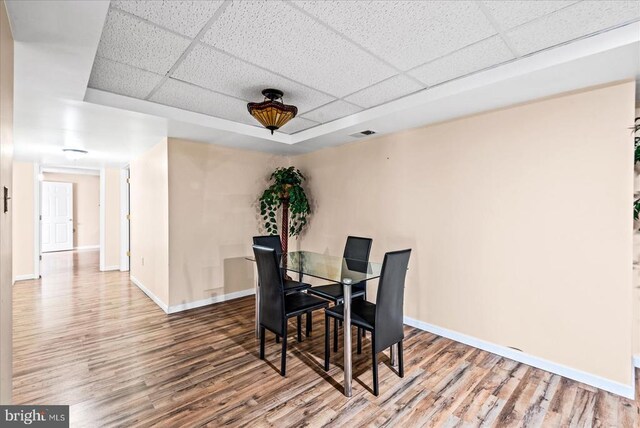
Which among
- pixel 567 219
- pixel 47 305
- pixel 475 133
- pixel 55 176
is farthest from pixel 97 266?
pixel 567 219

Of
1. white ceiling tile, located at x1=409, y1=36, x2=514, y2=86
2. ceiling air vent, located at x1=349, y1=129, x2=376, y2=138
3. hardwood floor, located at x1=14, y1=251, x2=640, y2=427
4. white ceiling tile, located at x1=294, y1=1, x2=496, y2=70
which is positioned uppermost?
white ceiling tile, located at x1=294, y1=1, x2=496, y2=70

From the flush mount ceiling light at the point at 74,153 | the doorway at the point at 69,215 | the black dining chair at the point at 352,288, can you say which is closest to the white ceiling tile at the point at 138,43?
the black dining chair at the point at 352,288

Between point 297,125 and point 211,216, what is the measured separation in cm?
177

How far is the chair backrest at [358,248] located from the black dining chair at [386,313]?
997 millimetres

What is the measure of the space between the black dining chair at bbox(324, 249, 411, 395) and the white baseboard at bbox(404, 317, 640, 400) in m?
0.99

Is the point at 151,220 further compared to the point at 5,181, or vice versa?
the point at 151,220

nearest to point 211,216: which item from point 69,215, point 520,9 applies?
point 520,9

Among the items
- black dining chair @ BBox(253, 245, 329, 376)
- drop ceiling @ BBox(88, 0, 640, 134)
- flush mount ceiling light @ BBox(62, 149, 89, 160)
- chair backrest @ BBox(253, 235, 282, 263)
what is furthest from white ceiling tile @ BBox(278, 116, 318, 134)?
flush mount ceiling light @ BBox(62, 149, 89, 160)

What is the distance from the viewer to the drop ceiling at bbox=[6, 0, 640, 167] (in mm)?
1584

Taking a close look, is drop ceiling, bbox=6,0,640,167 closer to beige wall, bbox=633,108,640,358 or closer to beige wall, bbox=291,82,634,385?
beige wall, bbox=291,82,634,385

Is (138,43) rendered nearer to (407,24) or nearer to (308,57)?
(308,57)

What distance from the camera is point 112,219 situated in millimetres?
6406

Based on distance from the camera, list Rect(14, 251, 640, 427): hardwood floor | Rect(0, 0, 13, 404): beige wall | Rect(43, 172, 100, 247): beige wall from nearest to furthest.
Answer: Rect(0, 0, 13, 404): beige wall < Rect(14, 251, 640, 427): hardwood floor < Rect(43, 172, 100, 247): beige wall

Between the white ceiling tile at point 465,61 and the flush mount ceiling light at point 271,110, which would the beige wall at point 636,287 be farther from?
the flush mount ceiling light at point 271,110
